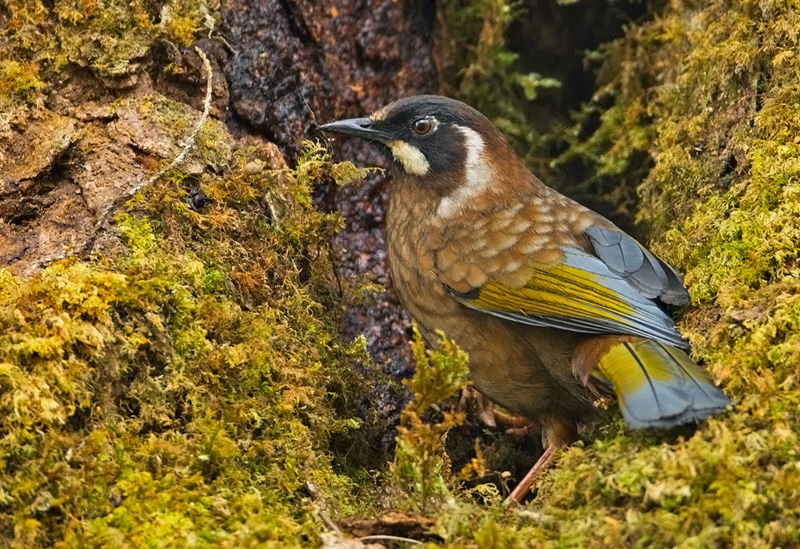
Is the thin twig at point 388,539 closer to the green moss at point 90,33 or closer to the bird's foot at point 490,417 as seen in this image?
the bird's foot at point 490,417

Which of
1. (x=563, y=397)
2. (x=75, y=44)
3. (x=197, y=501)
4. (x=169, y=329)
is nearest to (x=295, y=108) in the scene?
(x=75, y=44)

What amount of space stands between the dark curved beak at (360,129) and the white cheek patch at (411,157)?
68 mm

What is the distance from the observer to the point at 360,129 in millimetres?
4039

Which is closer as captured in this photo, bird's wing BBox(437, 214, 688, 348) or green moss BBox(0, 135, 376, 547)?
green moss BBox(0, 135, 376, 547)

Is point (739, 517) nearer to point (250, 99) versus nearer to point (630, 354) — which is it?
point (630, 354)

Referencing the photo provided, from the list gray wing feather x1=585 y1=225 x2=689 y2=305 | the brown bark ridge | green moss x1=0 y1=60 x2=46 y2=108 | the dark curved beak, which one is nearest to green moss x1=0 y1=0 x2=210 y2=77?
green moss x1=0 y1=60 x2=46 y2=108

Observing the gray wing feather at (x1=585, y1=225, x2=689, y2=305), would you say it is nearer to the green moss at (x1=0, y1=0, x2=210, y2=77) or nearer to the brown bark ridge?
the brown bark ridge

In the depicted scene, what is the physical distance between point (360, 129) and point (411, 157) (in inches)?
11.4

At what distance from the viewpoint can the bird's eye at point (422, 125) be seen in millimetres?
4043

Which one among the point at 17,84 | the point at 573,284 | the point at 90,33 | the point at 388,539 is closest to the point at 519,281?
the point at 573,284

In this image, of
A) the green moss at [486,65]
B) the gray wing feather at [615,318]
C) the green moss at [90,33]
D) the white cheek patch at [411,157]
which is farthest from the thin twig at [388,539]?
the green moss at [486,65]

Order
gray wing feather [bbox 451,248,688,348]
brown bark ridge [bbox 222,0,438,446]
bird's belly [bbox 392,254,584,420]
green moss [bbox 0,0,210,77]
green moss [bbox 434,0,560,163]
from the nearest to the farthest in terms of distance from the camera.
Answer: gray wing feather [bbox 451,248,688,348]
bird's belly [bbox 392,254,584,420]
green moss [bbox 0,0,210,77]
brown bark ridge [bbox 222,0,438,446]
green moss [bbox 434,0,560,163]

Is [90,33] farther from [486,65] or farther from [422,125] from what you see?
[486,65]

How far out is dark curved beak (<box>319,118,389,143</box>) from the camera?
13.2 ft
